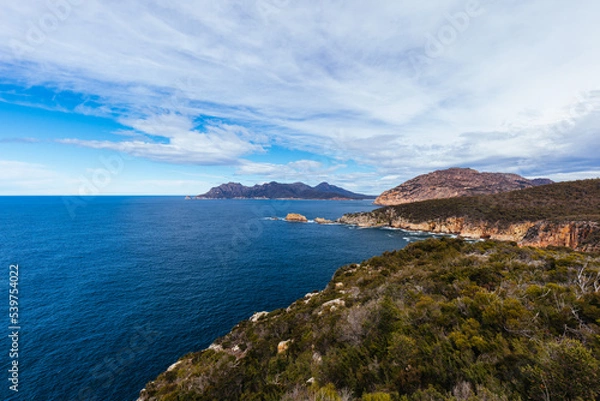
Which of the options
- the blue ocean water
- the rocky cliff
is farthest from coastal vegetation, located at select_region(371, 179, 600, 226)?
the blue ocean water

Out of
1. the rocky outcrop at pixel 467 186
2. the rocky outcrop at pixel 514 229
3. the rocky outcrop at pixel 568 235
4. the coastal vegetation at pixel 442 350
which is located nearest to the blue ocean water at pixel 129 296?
the coastal vegetation at pixel 442 350

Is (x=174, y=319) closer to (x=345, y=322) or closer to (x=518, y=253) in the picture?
(x=345, y=322)

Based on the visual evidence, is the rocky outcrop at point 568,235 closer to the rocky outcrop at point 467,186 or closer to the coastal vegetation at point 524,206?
the coastal vegetation at point 524,206

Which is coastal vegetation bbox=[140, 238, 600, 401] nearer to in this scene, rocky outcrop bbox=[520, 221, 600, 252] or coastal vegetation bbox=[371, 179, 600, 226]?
rocky outcrop bbox=[520, 221, 600, 252]

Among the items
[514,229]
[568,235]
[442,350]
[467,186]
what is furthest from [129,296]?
[467,186]

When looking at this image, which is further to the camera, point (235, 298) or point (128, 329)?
point (235, 298)

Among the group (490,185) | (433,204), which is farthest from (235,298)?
(490,185)

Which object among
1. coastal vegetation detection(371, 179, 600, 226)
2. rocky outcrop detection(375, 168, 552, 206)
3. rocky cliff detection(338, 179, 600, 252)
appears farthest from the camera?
rocky outcrop detection(375, 168, 552, 206)
